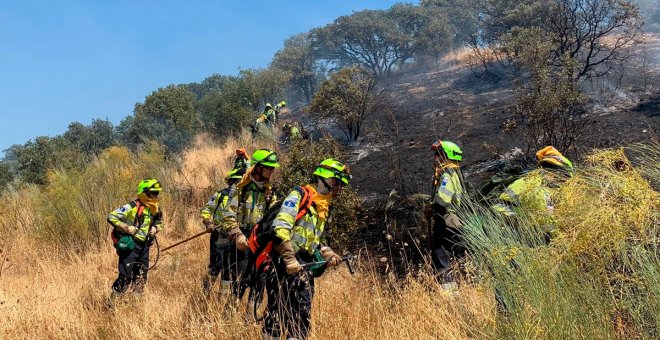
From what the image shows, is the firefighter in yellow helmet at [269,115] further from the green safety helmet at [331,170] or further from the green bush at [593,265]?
the green bush at [593,265]

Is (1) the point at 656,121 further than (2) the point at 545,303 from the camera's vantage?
Yes

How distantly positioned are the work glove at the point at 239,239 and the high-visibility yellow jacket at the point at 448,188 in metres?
2.02

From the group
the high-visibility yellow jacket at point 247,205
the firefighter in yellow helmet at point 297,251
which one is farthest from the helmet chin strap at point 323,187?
the high-visibility yellow jacket at point 247,205

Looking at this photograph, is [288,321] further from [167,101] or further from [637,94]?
[167,101]

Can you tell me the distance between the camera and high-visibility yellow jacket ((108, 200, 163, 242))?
19.2ft

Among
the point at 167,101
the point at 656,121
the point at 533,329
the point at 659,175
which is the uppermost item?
the point at 167,101

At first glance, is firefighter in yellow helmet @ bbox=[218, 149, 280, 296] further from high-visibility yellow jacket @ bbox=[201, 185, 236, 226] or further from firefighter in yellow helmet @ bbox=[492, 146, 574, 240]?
firefighter in yellow helmet @ bbox=[492, 146, 574, 240]

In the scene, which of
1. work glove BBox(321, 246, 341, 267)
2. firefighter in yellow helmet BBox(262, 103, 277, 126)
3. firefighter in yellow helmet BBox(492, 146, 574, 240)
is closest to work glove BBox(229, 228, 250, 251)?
work glove BBox(321, 246, 341, 267)

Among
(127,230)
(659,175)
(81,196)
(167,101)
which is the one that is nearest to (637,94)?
(659,175)

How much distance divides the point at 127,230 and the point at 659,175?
17.3 feet

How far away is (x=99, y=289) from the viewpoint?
598cm

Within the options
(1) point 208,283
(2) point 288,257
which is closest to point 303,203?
(2) point 288,257

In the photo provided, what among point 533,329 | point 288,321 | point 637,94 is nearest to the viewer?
point 533,329

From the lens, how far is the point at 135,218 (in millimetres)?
5961
